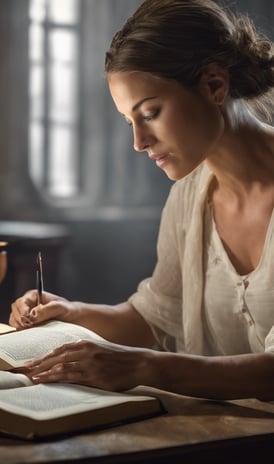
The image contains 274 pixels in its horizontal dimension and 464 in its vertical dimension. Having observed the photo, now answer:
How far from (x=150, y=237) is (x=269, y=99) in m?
5.36

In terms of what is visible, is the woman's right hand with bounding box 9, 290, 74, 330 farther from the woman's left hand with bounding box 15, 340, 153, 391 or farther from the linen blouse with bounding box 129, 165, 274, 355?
the woman's left hand with bounding box 15, 340, 153, 391

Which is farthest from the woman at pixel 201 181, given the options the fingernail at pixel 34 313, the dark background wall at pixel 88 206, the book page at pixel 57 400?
the dark background wall at pixel 88 206

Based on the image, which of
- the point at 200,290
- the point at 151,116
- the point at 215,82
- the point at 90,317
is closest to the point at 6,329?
the point at 90,317

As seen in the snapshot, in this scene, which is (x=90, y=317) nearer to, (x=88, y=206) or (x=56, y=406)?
(x=56, y=406)

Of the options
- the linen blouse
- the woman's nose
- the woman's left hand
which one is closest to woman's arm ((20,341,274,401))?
the woman's left hand

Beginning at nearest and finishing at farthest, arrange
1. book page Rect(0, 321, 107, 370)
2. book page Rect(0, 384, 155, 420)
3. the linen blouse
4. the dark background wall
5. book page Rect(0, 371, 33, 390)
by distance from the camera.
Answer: book page Rect(0, 384, 155, 420) < book page Rect(0, 371, 33, 390) < book page Rect(0, 321, 107, 370) < the linen blouse < the dark background wall

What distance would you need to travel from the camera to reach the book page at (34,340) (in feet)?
5.71

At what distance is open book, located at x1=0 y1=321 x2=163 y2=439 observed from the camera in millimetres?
1356

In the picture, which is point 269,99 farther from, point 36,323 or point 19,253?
point 19,253

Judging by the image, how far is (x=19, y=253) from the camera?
189 inches

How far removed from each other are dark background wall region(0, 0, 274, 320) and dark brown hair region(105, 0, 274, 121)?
494 cm

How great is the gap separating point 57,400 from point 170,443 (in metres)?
0.22

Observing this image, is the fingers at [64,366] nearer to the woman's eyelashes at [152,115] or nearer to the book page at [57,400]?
the book page at [57,400]

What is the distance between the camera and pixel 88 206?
732cm
